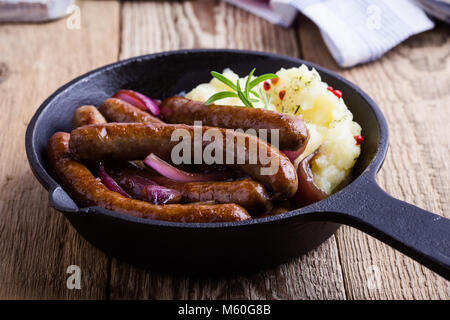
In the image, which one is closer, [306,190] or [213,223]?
[213,223]

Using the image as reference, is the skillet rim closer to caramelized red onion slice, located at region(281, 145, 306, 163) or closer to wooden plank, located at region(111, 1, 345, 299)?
caramelized red onion slice, located at region(281, 145, 306, 163)

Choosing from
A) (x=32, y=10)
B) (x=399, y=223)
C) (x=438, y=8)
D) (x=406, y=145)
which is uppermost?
(x=32, y=10)

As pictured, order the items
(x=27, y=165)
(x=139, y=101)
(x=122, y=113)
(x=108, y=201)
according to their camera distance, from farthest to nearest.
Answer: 1. (x=27, y=165)
2. (x=139, y=101)
3. (x=122, y=113)
4. (x=108, y=201)

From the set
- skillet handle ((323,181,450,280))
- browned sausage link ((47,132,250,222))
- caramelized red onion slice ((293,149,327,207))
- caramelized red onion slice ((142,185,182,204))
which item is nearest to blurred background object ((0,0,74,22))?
browned sausage link ((47,132,250,222))

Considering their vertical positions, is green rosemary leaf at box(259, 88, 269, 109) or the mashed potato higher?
green rosemary leaf at box(259, 88, 269, 109)

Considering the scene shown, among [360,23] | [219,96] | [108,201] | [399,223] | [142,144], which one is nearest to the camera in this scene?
[399,223]

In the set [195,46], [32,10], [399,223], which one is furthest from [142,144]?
[32,10]

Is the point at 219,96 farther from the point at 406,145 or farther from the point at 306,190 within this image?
the point at 406,145
